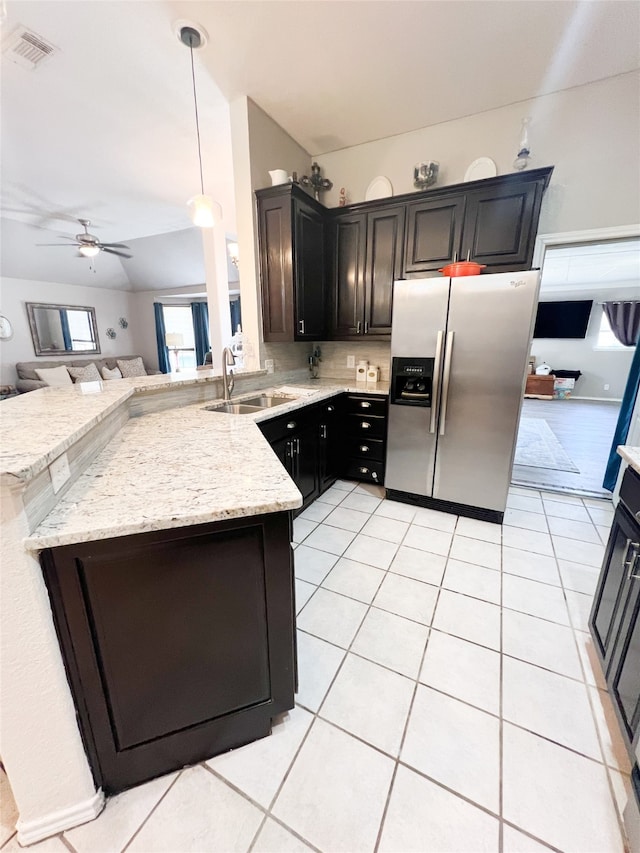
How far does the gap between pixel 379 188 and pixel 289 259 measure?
1189mm

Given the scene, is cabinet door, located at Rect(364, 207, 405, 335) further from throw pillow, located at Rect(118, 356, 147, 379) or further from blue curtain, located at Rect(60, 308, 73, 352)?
blue curtain, located at Rect(60, 308, 73, 352)

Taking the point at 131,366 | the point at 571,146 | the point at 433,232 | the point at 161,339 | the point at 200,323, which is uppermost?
the point at 571,146

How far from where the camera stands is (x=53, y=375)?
6367 millimetres

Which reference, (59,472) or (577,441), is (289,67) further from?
(577,441)

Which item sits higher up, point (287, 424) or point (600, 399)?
point (287, 424)

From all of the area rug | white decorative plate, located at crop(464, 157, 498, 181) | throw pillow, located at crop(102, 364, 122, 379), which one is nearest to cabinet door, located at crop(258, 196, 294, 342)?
white decorative plate, located at crop(464, 157, 498, 181)

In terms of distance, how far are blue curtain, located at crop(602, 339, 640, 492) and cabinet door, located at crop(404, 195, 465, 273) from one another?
167cm

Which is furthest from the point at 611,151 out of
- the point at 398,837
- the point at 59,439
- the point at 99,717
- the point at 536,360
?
the point at 536,360

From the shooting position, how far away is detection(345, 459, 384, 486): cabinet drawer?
3057 mm

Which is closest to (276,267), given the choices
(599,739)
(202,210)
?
(202,210)

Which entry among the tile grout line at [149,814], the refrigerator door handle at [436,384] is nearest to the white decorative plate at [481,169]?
the refrigerator door handle at [436,384]

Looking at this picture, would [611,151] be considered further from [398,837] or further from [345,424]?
[398,837]

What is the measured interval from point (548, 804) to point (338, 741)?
65 centimetres

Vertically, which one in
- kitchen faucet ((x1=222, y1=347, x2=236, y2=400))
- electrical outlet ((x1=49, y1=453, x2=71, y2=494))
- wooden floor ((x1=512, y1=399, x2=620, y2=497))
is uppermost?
kitchen faucet ((x1=222, y1=347, x2=236, y2=400))
